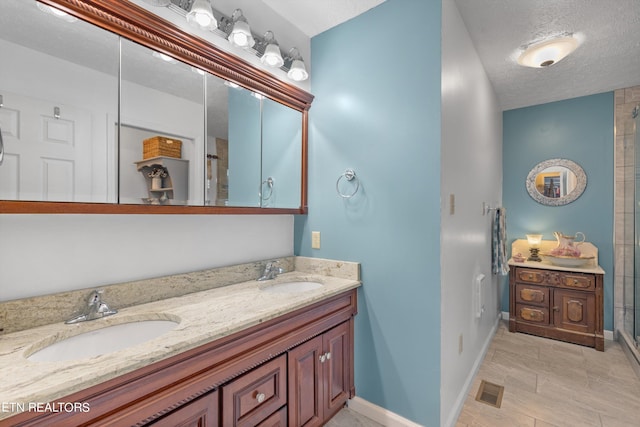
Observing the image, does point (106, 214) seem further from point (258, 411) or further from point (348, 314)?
point (348, 314)

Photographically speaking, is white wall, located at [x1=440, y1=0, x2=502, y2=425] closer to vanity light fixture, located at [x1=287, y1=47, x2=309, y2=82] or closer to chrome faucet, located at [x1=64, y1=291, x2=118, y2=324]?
vanity light fixture, located at [x1=287, y1=47, x2=309, y2=82]

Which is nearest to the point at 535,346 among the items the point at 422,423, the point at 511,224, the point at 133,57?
the point at 511,224

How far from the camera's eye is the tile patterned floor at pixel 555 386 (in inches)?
74.5

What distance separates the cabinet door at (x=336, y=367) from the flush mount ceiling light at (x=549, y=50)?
94.1 inches

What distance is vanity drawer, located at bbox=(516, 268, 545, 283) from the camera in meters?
3.09

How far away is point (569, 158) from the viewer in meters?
3.32

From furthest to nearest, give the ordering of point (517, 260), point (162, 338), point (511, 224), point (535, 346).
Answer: point (511, 224), point (517, 260), point (535, 346), point (162, 338)

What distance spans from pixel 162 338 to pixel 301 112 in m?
1.68

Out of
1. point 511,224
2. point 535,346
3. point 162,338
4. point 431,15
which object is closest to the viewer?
point 162,338

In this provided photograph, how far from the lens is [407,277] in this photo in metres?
1.74

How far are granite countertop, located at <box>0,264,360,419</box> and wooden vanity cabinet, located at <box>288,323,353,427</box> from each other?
10.6 inches

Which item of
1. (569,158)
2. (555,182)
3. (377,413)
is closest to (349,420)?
(377,413)

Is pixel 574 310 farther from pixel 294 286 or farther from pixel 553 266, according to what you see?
pixel 294 286

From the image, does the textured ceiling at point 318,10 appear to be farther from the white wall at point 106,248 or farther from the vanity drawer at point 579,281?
A: the vanity drawer at point 579,281
